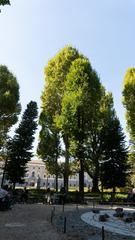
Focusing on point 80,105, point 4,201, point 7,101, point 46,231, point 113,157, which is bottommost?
point 46,231

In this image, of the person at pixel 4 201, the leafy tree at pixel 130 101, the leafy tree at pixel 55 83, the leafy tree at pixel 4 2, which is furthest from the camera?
the leafy tree at pixel 55 83

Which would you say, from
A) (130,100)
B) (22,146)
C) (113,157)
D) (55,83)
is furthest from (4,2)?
(22,146)

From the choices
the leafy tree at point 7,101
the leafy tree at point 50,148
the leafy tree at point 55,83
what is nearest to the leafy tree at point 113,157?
the leafy tree at point 50,148

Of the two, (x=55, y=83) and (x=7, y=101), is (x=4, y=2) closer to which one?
(x=7, y=101)

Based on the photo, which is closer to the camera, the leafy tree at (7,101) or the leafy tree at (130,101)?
the leafy tree at (7,101)

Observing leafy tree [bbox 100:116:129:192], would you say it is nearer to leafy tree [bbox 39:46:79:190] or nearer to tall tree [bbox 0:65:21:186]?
leafy tree [bbox 39:46:79:190]

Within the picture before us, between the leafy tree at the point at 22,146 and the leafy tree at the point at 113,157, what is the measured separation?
945cm

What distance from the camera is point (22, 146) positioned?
128 feet

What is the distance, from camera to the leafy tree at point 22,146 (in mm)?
37125

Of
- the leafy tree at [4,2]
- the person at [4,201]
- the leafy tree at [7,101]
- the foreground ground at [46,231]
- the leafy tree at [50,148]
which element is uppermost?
the leafy tree at [7,101]

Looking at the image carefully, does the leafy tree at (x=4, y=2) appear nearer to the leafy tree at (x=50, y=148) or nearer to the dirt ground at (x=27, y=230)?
the dirt ground at (x=27, y=230)

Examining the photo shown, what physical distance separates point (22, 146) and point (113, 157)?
11.6 meters

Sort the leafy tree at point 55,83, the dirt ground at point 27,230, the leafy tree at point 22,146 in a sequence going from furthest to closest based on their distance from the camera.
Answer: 1. the leafy tree at point 22,146
2. the leafy tree at point 55,83
3. the dirt ground at point 27,230

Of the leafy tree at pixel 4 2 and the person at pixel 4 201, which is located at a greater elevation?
the leafy tree at pixel 4 2
